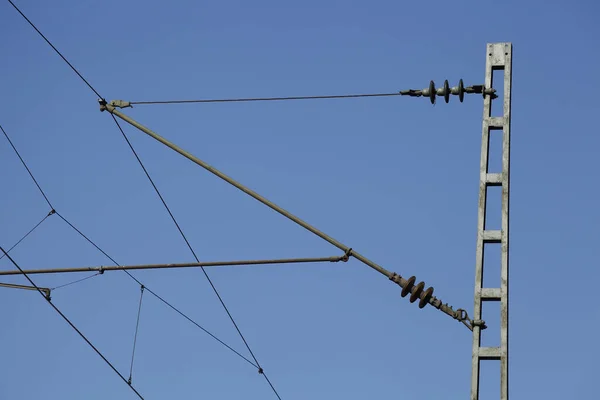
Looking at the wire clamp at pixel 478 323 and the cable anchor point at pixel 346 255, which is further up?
the cable anchor point at pixel 346 255

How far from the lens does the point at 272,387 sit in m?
18.3

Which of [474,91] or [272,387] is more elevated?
[474,91]

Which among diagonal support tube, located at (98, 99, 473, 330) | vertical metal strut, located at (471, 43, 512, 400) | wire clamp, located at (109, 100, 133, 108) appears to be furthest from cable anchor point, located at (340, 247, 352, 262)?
wire clamp, located at (109, 100, 133, 108)

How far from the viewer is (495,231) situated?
1267 cm

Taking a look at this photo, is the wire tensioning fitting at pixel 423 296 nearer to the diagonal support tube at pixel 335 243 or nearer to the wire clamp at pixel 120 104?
the diagonal support tube at pixel 335 243

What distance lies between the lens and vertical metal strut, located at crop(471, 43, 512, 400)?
475 inches

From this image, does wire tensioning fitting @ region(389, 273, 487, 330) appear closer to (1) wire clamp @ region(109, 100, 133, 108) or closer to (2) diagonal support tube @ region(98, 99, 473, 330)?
(2) diagonal support tube @ region(98, 99, 473, 330)

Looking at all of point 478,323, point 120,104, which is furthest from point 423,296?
point 120,104

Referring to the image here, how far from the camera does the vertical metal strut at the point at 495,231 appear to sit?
12.1 metres

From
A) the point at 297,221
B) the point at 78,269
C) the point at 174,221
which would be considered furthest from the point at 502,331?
the point at 174,221

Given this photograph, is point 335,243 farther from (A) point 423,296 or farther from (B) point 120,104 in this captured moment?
(B) point 120,104

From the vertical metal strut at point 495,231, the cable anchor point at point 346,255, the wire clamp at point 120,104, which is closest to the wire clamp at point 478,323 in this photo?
the vertical metal strut at point 495,231

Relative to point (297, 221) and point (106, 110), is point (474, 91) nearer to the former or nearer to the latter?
point (297, 221)

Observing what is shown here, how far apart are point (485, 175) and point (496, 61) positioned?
5.14 feet
